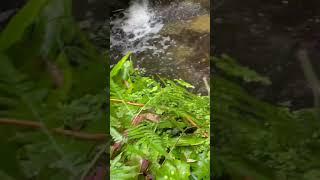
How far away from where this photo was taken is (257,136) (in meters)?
0.41

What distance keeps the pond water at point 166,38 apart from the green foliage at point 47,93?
2.29ft

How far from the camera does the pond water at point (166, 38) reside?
4.23 feet

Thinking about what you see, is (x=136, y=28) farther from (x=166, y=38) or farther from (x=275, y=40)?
(x=275, y=40)

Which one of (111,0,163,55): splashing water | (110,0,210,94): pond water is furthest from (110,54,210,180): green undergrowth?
(111,0,163,55): splashing water

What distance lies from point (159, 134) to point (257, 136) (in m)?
0.21

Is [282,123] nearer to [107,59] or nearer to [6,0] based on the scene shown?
[107,59]

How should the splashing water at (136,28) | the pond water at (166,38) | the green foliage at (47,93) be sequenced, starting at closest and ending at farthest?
the green foliage at (47,93)
the pond water at (166,38)
the splashing water at (136,28)

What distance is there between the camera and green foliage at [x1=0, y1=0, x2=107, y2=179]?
0.38 m

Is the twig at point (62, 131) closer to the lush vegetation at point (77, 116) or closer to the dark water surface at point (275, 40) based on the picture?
the lush vegetation at point (77, 116)

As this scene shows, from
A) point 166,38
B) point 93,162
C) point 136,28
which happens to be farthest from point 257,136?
point 136,28

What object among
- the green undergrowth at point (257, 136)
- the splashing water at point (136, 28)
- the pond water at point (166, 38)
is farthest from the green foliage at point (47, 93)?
the splashing water at point (136, 28)

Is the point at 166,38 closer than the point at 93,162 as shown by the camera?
No

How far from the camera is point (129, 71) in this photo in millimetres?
872

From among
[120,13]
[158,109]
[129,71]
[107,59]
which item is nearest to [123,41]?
A: [120,13]
